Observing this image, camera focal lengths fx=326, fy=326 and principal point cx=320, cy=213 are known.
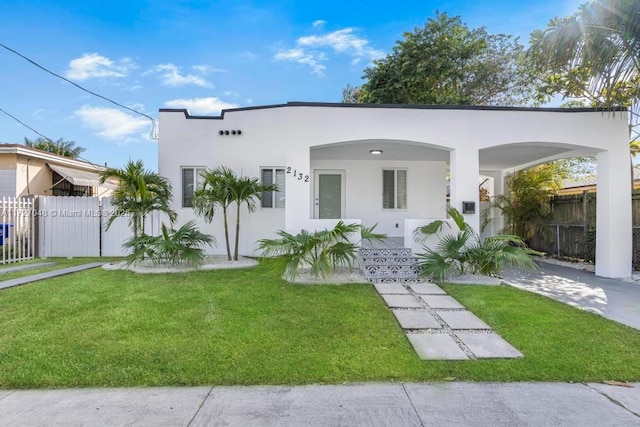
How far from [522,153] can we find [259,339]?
31.2ft

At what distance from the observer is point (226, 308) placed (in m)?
4.94

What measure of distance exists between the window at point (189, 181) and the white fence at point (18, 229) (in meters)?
4.42

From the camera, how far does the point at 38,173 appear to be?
45.9 ft

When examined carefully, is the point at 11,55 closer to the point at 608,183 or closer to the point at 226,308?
the point at 226,308

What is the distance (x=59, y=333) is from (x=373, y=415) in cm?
386

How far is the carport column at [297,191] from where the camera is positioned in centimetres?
765

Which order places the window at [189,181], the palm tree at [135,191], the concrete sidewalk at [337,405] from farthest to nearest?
the window at [189,181], the palm tree at [135,191], the concrete sidewalk at [337,405]

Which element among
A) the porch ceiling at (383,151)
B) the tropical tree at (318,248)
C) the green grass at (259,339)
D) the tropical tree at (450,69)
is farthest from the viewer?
the tropical tree at (450,69)

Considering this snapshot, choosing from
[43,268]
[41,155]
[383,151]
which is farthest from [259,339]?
[41,155]

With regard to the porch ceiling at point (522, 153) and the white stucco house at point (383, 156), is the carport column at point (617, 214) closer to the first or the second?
the white stucco house at point (383, 156)

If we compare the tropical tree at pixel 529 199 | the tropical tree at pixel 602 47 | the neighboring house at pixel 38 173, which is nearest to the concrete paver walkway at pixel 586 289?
the tropical tree at pixel 529 199

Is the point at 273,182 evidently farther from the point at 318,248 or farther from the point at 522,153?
the point at 522,153

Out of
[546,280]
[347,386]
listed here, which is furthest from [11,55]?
[546,280]

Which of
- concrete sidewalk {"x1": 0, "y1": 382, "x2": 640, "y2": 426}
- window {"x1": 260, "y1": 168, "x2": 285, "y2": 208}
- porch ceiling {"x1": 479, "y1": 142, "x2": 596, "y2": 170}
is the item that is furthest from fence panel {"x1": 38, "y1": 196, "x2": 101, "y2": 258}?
porch ceiling {"x1": 479, "y1": 142, "x2": 596, "y2": 170}
